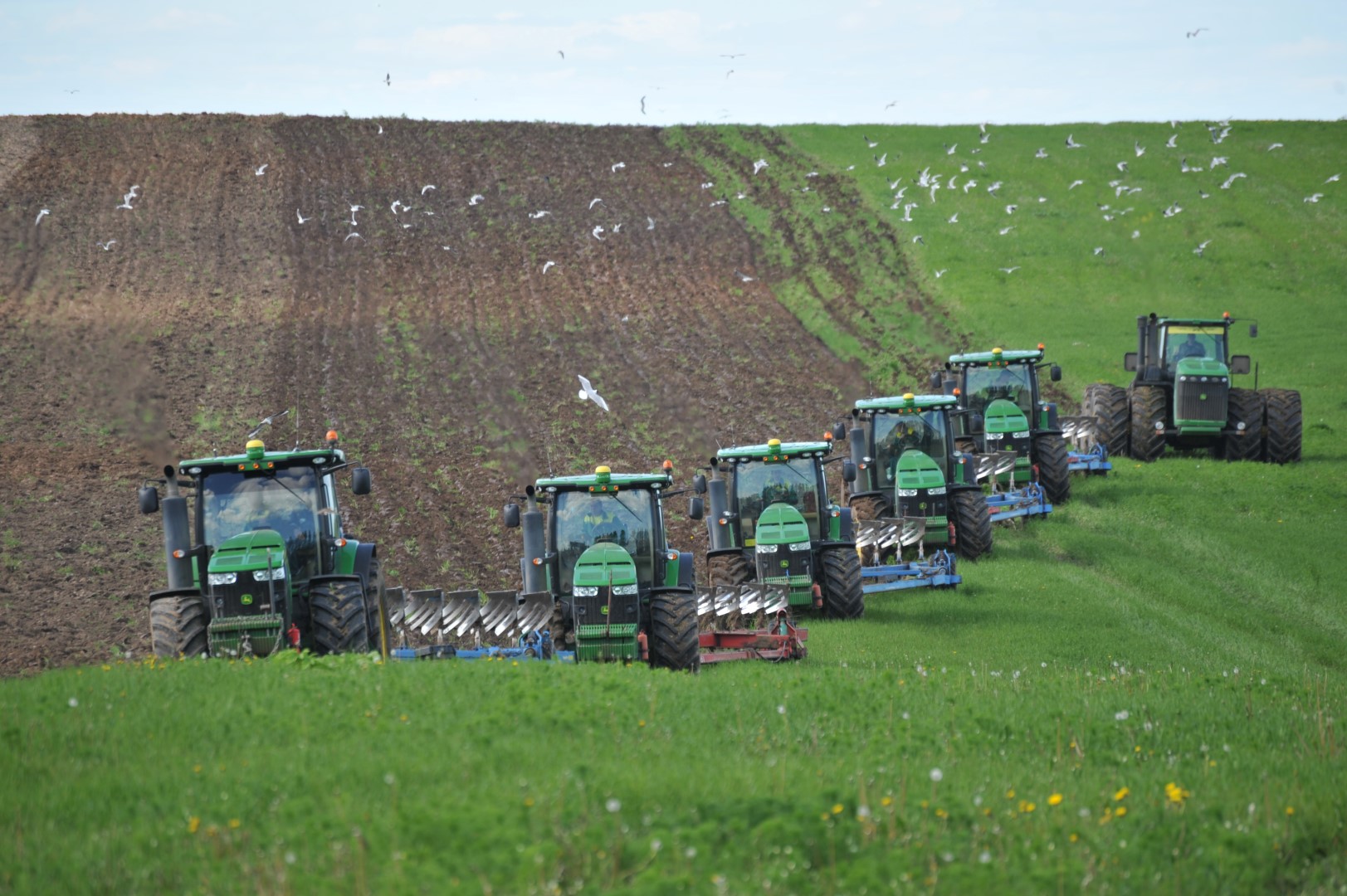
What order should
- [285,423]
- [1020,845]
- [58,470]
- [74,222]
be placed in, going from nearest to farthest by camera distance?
[1020,845], [58,470], [285,423], [74,222]

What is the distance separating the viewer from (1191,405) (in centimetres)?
2834

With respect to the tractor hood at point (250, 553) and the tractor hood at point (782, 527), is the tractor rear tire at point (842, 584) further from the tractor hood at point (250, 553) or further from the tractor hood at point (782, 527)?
the tractor hood at point (250, 553)

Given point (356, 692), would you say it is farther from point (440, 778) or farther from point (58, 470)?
point (58, 470)

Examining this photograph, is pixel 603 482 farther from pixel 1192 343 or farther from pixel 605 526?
pixel 1192 343

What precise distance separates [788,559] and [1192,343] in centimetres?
1519

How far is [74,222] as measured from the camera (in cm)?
3988

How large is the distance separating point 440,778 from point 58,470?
1923 centimetres

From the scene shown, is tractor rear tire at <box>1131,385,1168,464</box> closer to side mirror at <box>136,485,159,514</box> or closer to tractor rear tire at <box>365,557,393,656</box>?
tractor rear tire at <box>365,557,393,656</box>

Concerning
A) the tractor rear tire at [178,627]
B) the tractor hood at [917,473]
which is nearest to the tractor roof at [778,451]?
the tractor hood at [917,473]

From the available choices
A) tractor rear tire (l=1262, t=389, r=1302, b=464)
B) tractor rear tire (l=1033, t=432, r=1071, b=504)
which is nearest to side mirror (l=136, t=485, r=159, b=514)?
tractor rear tire (l=1033, t=432, r=1071, b=504)

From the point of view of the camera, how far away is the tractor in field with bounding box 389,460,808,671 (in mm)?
14102

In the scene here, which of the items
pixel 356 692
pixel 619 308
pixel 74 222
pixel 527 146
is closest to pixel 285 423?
pixel 619 308

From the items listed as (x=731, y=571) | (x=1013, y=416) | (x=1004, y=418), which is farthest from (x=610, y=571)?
(x=1013, y=416)

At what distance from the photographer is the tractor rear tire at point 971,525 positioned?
71.2 ft
